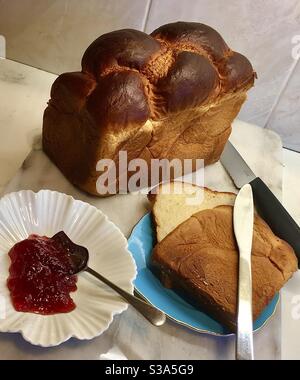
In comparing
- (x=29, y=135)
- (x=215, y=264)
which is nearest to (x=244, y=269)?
(x=215, y=264)

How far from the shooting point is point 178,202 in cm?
106

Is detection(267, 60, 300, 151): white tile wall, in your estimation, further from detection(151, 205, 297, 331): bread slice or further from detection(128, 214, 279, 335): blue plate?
detection(128, 214, 279, 335): blue plate

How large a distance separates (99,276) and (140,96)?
373mm

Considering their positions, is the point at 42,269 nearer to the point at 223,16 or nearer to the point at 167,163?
the point at 167,163

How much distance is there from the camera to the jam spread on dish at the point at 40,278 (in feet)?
2.54

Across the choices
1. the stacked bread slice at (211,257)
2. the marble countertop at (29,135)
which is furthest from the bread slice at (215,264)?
the marble countertop at (29,135)

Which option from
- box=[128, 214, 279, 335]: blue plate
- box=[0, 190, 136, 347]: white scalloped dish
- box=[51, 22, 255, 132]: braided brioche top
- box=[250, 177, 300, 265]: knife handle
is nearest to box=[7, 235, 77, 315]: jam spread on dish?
box=[0, 190, 136, 347]: white scalloped dish

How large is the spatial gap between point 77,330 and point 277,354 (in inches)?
16.4

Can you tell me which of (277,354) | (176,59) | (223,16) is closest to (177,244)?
(277,354)

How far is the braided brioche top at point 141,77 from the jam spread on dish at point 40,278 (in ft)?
0.91

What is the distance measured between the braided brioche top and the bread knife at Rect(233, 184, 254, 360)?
0.26m

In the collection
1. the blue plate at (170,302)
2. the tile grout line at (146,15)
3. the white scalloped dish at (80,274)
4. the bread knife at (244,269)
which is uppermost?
the tile grout line at (146,15)

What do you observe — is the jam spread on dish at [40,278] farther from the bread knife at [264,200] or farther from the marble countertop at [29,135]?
the bread knife at [264,200]

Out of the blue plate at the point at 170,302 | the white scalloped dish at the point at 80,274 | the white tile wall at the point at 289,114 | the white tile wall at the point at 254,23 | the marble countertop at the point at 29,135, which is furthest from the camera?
the white tile wall at the point at 289,114
